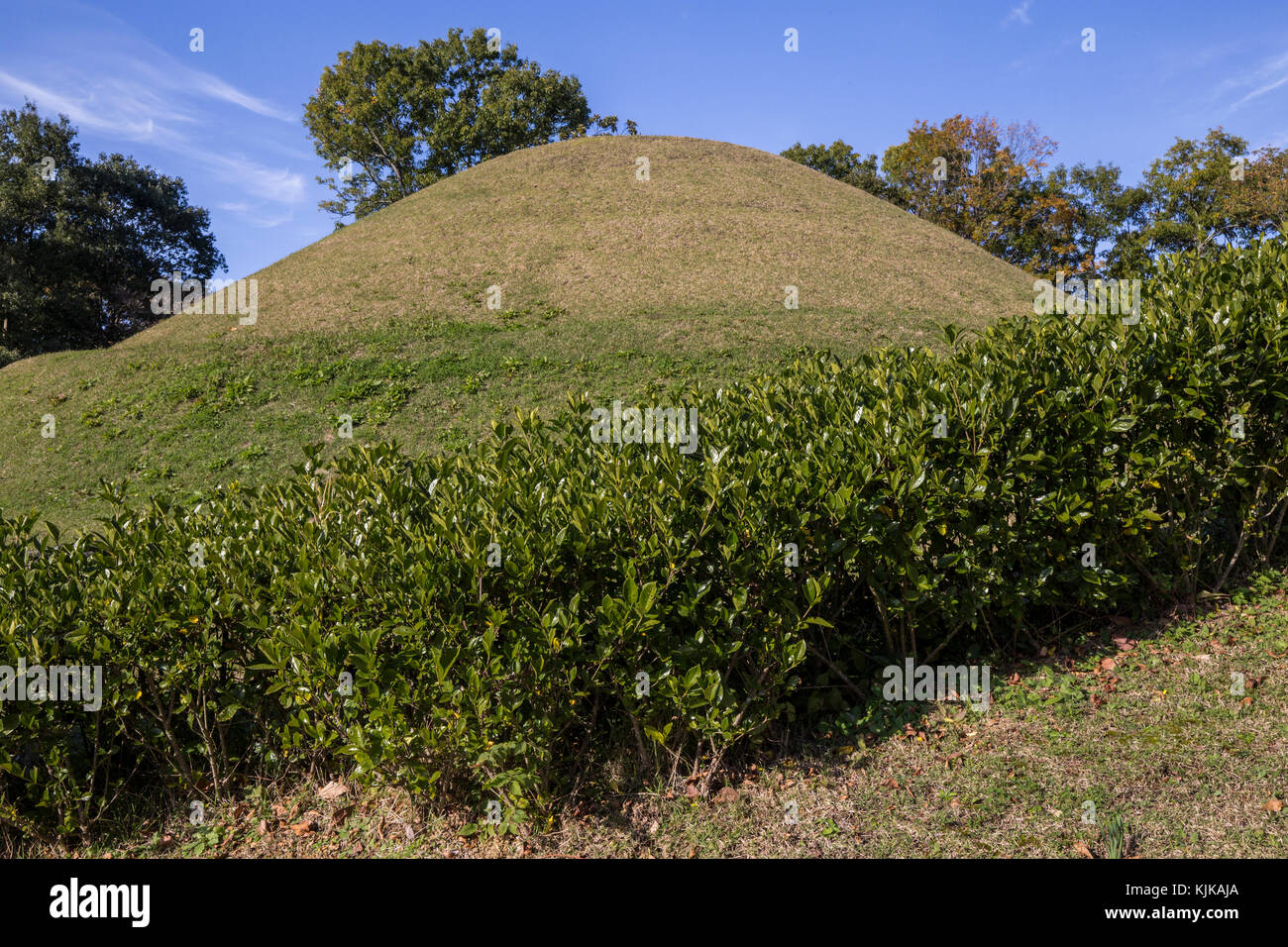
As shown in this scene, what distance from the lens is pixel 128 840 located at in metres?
3.73

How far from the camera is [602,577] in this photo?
3580 mm

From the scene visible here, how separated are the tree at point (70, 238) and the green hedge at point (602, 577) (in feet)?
100

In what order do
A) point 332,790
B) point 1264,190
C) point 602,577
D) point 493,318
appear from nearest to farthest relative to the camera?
1. point 602,577
2. point 332,790
3. point 493,318
4. point 1264,190

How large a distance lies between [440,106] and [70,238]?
18.0 metres

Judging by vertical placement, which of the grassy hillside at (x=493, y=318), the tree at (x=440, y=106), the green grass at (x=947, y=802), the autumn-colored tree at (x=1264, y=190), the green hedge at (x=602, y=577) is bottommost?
the green grass at (x=947, y=802)

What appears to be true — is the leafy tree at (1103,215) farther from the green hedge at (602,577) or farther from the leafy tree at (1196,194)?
the green hedge at (602,577)

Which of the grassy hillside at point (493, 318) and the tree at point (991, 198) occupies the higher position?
the tree at point (991, 198)

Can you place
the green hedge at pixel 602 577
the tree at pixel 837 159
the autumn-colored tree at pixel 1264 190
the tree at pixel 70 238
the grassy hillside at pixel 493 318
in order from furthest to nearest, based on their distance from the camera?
the tree at pixel 837 159 < the autumn-colored tree at pixel 1264 190 < the tree at pixel 70 238 < the grassy hillside at pixel 493 318 < the green hedge at pixel 602 577

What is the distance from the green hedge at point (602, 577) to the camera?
10.9 ft

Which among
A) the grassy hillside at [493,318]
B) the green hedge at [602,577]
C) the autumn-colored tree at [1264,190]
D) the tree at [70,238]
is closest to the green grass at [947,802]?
the green hedge at [602,577]

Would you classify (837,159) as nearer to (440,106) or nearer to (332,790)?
(440,106)

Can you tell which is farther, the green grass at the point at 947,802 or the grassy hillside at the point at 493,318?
the grassy hillside at the point at 493,318

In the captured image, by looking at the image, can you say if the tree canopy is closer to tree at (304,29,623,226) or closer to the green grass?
tree at (304,29,623,226)

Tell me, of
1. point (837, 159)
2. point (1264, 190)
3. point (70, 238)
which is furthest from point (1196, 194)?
point (70, 238)
